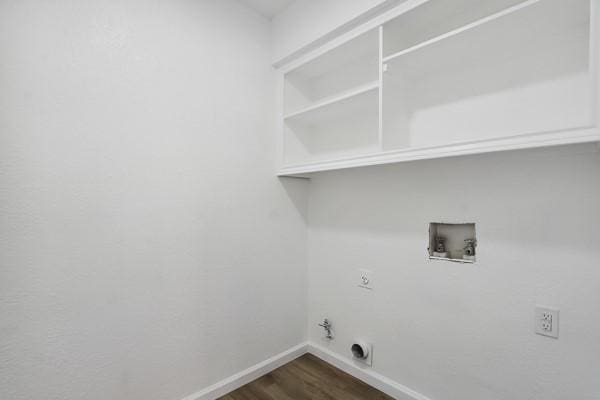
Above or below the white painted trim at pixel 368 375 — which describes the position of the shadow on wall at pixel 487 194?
above

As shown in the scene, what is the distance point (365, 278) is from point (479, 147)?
105 cm

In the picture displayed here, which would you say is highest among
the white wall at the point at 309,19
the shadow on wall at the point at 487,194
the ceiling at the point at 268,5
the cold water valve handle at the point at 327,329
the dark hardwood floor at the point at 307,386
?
the ceiling at the point at 268,5

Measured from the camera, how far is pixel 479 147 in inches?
42.5

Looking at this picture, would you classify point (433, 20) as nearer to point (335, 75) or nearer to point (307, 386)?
point (335, 75)

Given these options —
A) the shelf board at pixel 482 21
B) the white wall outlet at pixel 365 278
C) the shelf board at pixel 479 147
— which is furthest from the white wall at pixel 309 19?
the white wall outlet at pixel 365 278

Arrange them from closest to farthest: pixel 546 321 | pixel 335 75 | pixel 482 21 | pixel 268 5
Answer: pixel 482 21 < pixel 546 321 < pixel 268 5 < pixel 335 75

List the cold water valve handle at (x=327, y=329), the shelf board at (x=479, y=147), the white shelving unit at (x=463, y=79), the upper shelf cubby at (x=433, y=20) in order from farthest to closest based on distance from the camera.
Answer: the cold water valve handle at (x=327, y=329) → the upper shelf cubby at (x=433, y=20) → the white shelving unit at (x=463, y=79) → the shelf board at (x=479, y=147)

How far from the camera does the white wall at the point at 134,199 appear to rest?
1.11 m

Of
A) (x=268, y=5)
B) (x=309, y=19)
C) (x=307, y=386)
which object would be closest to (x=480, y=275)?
(x=307, y=386)

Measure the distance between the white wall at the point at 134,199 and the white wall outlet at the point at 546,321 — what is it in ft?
4.63

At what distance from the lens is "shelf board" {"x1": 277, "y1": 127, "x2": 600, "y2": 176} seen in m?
0.89

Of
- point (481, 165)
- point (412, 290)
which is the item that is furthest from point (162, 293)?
point (481, 165)

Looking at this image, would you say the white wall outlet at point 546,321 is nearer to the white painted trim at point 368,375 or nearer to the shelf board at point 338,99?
the white painted trim at point 368,375

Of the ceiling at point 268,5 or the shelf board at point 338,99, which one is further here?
the ceiling at point 268,5
